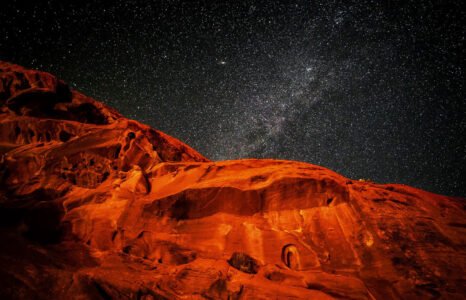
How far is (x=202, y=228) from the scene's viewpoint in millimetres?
9141

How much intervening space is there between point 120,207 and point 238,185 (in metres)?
4.93

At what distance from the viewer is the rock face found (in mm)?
6562

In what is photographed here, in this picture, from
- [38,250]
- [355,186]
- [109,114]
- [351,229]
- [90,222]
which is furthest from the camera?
[109,114]

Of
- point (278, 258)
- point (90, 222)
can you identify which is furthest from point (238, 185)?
point (90, 222)

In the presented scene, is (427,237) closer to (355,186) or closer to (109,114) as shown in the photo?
(355,186)

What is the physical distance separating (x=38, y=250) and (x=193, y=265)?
4.57 m

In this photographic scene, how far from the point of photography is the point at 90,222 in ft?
29.6

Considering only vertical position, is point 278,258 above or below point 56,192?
below

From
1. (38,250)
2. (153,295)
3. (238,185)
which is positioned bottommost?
(153,295)

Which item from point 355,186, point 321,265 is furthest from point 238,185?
point 355,186

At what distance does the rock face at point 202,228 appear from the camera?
21.5ft

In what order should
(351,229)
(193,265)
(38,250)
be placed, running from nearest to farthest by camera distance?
(38,250) < (193,265) < (351,229)

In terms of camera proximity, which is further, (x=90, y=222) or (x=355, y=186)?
(x=355, y=186)

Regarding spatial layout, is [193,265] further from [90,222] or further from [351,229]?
[351,229]
